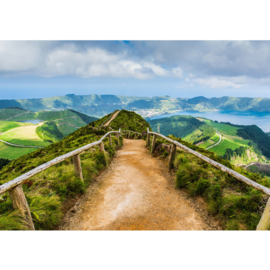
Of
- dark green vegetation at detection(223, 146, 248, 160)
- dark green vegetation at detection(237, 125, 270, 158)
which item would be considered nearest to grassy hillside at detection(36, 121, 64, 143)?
dark green vegetation at detection(223, 146, 248, 160)

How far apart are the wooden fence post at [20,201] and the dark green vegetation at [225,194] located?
3921 millimetres

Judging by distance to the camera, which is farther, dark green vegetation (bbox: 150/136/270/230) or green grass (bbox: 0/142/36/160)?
green grass (bbox: 0/142/36/160)

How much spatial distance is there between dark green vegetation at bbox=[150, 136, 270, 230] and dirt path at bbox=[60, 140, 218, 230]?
1.15 feet

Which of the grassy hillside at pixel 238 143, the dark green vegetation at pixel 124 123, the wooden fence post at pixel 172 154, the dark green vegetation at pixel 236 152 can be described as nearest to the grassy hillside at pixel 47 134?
the dark green vegetation at pixel 124 123

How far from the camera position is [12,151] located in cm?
9412

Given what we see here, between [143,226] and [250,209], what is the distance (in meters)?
2.34

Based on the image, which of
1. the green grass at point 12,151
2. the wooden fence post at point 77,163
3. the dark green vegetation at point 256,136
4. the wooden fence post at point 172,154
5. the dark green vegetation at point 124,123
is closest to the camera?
the wooden fence post at point 77,163

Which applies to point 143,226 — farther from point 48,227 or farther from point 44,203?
point 44,203

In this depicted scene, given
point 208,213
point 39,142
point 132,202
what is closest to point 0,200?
point 132,202

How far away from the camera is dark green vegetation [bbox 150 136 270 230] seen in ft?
9.44

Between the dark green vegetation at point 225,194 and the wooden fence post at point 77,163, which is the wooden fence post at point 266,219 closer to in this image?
the dark green vegetation at point 225,194

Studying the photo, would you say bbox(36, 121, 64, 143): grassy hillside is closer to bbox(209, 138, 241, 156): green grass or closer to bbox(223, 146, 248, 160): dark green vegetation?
bbox(209, 138, 241, 156): green grass

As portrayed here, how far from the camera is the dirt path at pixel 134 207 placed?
3.23 meters

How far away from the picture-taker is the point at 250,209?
2.99 meters
